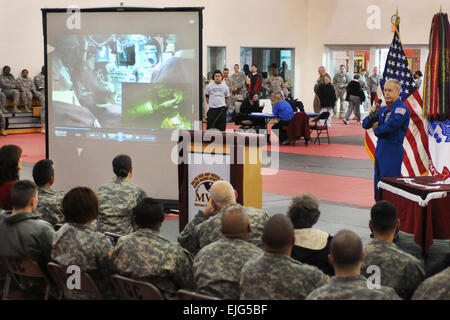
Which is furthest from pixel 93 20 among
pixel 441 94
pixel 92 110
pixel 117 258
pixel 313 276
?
pixel 313 276

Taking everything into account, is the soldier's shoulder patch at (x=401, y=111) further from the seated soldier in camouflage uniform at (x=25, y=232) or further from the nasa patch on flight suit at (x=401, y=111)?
the seated soldier in camouflage uniform at (x=25, y=232)

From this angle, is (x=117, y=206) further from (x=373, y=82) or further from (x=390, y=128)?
(x=373, y=82)

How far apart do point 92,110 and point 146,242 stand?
5.28 metres

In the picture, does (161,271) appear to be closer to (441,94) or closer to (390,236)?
(390,236)

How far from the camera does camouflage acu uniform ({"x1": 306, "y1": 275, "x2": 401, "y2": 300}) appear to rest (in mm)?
3375

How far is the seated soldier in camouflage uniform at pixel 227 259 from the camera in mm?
4098

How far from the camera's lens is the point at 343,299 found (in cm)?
338

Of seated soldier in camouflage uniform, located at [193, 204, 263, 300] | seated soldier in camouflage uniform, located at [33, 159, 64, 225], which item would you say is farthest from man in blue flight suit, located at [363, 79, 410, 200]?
seated soldier in camouflage uniform, located at [193, 204, 263, 300]

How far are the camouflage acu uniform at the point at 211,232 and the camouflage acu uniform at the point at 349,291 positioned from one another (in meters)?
1.55

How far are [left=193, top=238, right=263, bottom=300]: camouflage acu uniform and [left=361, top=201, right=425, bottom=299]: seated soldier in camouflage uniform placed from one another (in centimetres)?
81

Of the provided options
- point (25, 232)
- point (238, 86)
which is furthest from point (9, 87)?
point (25, 232)

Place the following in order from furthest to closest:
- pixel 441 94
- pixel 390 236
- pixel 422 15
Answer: pixel 422 15
pixel 441 94
pixel 390 236

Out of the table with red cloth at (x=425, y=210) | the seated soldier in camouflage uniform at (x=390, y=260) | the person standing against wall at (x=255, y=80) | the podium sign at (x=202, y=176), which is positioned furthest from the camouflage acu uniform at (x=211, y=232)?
the person standing against wall at (x=255, y=80)

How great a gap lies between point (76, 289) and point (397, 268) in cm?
210
